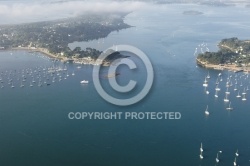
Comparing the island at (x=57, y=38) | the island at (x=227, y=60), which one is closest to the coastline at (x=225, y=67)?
Result: the island at (x=227, y=60)

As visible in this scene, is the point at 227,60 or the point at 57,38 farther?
the point at 57,38

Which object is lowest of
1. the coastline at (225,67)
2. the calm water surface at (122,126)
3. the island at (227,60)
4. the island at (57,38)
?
the calm water surface at (122,126)

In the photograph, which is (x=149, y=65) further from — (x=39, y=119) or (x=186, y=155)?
(x=186, y=155)

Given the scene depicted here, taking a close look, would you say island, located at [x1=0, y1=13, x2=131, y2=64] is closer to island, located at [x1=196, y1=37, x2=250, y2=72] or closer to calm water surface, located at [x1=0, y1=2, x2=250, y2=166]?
calm water surface, located at [x1=0, y1=2, x2=250, y2=166]

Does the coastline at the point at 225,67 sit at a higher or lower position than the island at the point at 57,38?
lower

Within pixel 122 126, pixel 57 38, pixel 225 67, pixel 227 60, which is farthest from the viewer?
pixel 57 38

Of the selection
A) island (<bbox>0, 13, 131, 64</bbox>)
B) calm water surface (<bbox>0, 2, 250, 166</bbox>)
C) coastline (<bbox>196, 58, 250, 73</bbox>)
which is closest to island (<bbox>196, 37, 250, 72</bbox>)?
coastline (<bbox>196, 58, 250, 73</bbox>)

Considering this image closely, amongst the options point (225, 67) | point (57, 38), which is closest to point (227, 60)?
point (225, 67)

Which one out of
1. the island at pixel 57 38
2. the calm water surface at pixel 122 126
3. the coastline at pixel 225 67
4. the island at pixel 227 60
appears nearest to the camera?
the calm water surface at pixel 122 126

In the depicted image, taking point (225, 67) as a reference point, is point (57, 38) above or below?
above

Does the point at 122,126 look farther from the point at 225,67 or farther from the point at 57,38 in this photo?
the point at 57,38

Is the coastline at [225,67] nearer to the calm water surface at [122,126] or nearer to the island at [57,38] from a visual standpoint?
the calm water surface at [122,126]
